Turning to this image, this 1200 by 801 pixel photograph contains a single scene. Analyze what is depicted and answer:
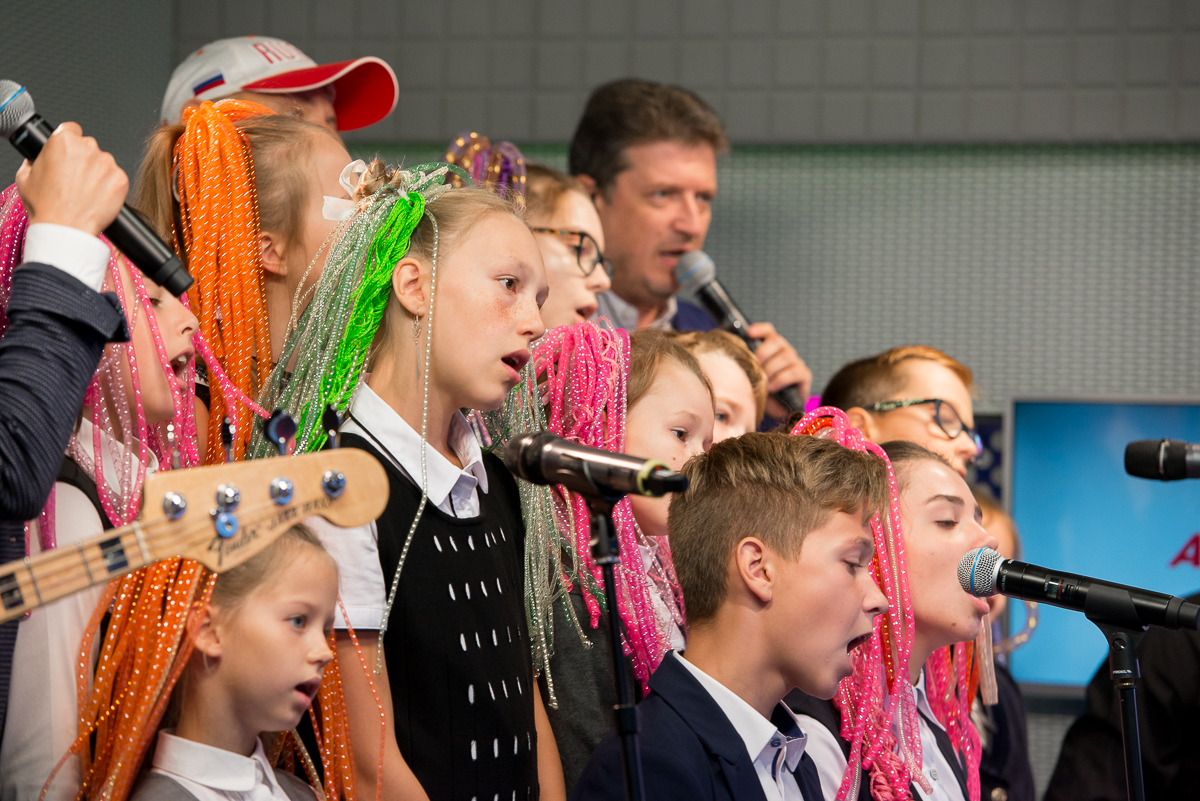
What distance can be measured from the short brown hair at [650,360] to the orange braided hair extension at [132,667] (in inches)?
33.5

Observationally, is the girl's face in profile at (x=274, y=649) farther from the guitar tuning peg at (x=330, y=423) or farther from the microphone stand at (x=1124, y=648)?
the microphone stand at (x=1124, y=648)

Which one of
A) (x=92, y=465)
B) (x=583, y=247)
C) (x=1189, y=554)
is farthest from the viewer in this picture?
(x=1189, y=554)

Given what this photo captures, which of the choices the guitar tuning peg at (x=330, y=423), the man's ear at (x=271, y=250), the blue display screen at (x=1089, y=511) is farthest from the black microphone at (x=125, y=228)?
the blue display screen at (x=1089, y=511)

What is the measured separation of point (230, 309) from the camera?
167 cm

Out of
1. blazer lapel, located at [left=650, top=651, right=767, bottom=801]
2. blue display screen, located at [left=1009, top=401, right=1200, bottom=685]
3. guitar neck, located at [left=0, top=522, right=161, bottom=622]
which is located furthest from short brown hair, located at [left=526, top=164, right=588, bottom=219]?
blue display screen, located at [left=1009, top=401, right=1200, bottom=685]

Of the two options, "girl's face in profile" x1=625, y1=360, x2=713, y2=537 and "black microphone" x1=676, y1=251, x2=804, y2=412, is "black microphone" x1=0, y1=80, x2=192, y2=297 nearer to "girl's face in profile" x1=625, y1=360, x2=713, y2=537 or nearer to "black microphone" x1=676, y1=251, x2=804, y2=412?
"girl's face in profile" x1=625, y1=360, x2=713, y2=537

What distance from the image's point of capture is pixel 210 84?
225 centimetres

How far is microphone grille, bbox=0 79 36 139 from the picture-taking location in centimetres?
118

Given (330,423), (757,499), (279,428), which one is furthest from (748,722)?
(279,428)

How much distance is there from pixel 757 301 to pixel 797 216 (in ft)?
1.04

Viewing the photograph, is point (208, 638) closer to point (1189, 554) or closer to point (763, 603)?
point (763, 603)

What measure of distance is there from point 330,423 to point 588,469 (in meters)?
0.43

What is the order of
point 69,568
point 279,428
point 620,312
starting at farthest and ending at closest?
1. point 620,312
2. point 279,428
3. point 69,568

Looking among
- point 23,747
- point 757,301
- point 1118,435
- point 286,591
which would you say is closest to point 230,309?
point 286,591
